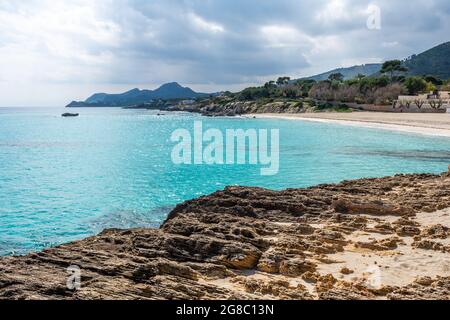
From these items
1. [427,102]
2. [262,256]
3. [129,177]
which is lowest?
[129,177]

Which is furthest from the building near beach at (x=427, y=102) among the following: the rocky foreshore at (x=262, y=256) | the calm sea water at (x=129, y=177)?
the rocky foreshore at (x=262, y=256)

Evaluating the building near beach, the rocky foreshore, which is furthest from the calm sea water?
the building near beach

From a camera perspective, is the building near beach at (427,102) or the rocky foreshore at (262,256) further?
the building near beach at (427,102)

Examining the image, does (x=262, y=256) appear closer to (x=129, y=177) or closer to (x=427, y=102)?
(x=129, y=177)

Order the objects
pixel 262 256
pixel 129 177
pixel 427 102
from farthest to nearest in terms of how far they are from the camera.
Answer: pixel 427 102 < pixel 129 177 < pixel 262 256

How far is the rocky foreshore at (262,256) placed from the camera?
27.9 ft

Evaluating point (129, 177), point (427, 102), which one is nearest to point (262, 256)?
point (129, 177)

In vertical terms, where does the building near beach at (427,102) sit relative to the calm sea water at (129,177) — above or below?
above

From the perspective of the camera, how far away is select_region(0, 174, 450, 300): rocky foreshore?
852 cm

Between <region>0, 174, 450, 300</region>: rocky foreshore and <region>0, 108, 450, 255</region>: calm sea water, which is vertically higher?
<region>0, 174, 450, 300</region>: rocky foreshore

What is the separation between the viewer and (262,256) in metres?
10.8

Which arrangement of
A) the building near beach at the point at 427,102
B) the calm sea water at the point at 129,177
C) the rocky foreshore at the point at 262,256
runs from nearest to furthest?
1. the rocky foreshore at the point at 262,256
2. the calm sea water at the point at 129,177
3. the building near beach at the point at 427,102

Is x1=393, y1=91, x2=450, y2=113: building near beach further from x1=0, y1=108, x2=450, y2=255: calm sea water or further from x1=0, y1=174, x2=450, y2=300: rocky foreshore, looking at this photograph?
x1=0, y1=174, x2=450, y2=300: rocky foreshore

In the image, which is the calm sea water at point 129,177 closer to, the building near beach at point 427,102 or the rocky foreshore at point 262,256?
the rocky foreshore at point 262,256
